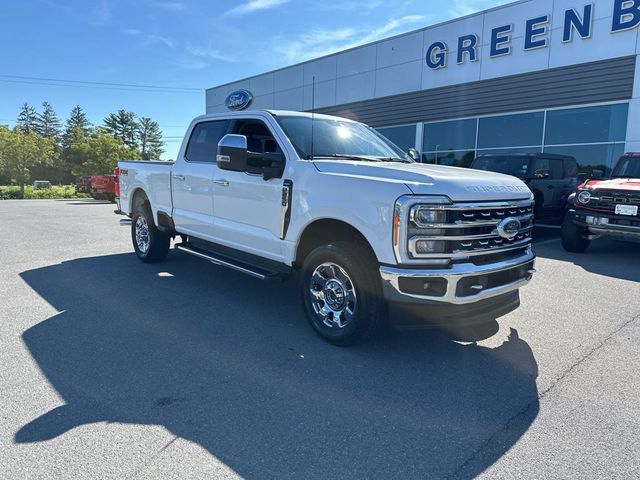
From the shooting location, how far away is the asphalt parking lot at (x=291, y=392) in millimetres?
2477

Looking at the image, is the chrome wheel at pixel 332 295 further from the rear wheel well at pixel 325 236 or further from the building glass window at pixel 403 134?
the building glass window at pixel 403 134

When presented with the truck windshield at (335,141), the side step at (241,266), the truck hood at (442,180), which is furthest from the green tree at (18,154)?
the truck hood at (442,180)

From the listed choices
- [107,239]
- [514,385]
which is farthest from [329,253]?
[107,239]

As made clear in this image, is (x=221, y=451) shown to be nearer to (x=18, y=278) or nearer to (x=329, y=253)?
(x=329, y=253)

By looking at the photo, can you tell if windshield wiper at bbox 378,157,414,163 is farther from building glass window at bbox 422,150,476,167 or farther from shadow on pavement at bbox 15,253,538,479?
building glass window at bbox 422,150,476,167

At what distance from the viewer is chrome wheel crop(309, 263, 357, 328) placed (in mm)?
3912

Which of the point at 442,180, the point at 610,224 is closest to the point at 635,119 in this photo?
the point at 610,224

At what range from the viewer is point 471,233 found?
11.7 ft

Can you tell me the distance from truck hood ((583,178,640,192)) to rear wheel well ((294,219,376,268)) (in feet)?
20.3

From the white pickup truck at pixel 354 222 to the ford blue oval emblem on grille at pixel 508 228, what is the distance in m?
0.01

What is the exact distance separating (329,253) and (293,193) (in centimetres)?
76

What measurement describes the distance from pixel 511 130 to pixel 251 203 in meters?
13.4

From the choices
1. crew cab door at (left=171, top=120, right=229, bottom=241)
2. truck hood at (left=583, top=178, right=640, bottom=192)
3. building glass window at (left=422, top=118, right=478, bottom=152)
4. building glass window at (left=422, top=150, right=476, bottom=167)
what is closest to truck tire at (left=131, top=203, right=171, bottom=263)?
crew cab door at (left=171, top=120, right=229, bottom=241)

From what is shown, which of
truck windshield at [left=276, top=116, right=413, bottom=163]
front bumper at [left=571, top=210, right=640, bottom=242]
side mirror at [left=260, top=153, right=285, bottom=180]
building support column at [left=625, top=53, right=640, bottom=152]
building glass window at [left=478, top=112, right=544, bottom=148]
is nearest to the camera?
side mirror at [left=260, top=153, right=285, bottom=180]
